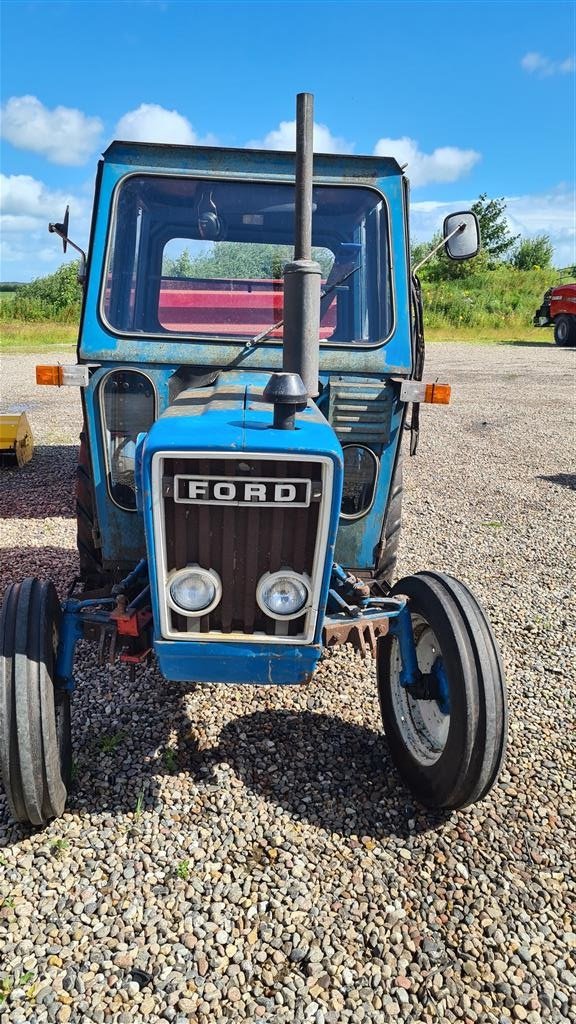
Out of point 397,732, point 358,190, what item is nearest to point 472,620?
point 397,732

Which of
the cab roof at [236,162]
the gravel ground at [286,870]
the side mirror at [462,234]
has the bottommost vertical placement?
the gravel ground at [286,870]

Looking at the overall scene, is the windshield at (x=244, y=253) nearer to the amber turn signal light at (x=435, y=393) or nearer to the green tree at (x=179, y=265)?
the green tree at (x=179, y=265)

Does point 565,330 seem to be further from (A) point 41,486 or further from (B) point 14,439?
(A) point 41,486

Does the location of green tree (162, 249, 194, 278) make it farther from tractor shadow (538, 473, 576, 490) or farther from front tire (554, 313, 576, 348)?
front tire (554, 313, 576, 348)

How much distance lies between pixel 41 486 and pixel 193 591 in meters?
4.77

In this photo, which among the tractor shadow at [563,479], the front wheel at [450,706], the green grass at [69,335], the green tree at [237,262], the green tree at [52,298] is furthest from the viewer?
the green tree at [52,298]

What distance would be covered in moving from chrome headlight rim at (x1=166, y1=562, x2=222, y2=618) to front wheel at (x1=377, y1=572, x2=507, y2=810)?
83cm

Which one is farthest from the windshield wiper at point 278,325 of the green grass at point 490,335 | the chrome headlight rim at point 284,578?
the green grass at point 490,335

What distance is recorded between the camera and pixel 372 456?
3.27 meters

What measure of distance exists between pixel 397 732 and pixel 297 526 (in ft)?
3.68

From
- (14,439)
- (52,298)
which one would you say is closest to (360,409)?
(14,439)

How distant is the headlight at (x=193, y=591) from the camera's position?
7.70 feet

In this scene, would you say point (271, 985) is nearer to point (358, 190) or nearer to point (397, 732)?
point (397, 732)

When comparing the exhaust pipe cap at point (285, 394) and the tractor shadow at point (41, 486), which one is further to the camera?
the tractor shadow at point (41, 486)
